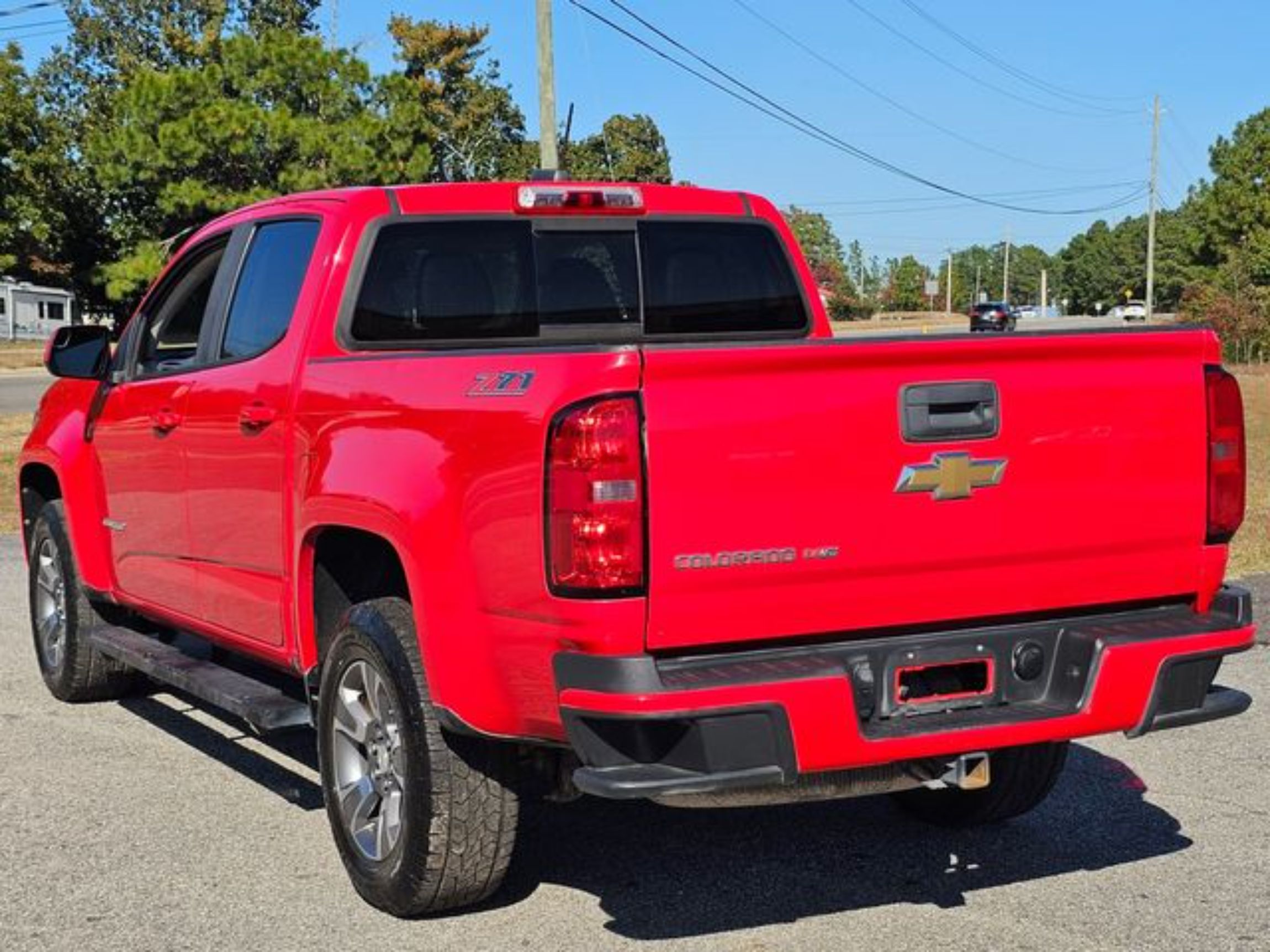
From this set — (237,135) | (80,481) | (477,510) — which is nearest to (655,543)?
(477,510)

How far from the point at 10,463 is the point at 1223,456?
18.3 meters

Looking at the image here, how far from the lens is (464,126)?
76.1 metres

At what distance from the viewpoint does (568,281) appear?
18.6 ft

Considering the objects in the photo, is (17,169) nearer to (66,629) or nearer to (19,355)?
(19,355)

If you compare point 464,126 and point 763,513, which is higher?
point 464,126

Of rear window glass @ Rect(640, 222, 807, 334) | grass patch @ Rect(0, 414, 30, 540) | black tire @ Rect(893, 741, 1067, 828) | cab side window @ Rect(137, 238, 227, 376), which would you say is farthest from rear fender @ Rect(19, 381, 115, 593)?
black tire @ Rect(893, 741, 1067, 828)

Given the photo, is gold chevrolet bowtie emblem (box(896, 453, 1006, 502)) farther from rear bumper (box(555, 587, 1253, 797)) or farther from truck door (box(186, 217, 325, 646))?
truck door (box(186, 217, 325, 646))

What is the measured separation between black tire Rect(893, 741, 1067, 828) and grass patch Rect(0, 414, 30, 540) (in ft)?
21.8

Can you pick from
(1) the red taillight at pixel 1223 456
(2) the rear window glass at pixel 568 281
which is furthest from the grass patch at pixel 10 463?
(1) the red taillight at pixel 1223 456

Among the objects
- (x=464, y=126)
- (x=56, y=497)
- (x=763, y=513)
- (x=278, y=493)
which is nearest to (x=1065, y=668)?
(x=763, y=513)

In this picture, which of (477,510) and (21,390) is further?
(21,390)

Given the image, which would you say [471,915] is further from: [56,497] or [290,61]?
[290,61]

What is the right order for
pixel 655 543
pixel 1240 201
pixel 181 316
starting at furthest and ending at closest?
pixel 1240 201, pixel 181 316, pixel 655 543

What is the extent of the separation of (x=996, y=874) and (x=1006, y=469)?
1535 mm
